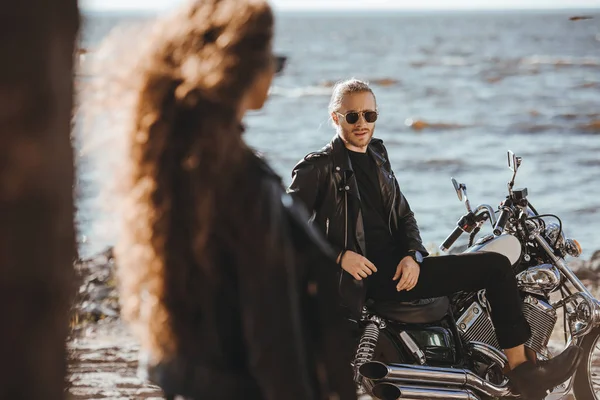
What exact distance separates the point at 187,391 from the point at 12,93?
36.4 inches

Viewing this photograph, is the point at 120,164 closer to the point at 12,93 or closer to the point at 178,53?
the point at 178,53

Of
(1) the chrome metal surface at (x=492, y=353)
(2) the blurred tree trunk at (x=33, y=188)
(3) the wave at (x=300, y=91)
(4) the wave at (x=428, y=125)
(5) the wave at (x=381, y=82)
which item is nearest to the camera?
(2) the blurred tree trunk at (x=33, y=188)

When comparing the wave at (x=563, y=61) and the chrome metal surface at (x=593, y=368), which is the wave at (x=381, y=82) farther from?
the chrome metal surface at (x=593, y=368)

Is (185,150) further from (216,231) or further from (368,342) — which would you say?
(368,342)

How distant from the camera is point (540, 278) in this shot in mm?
4492

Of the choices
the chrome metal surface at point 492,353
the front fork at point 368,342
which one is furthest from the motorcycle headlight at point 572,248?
the front fork at point 368,342

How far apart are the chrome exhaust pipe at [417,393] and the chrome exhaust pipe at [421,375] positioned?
0.03 meters

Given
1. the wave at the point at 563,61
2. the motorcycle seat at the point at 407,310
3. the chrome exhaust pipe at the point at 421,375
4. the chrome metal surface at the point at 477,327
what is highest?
the wave at the point at 563,61

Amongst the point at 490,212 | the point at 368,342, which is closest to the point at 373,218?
the point at 368,342

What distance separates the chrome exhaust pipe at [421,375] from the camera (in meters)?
4.20

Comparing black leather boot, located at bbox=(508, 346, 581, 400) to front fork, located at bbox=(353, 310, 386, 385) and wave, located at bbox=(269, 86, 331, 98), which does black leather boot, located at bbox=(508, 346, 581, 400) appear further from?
wave, located at bbox=(269, 86, 331, 98)

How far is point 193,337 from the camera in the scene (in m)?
2.15

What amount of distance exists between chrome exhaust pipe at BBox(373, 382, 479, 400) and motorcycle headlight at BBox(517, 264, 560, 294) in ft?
2.10

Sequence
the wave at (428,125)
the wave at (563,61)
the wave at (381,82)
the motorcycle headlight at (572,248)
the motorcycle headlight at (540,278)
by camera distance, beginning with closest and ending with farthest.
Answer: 1. the motorcycle headlight at (540,278)
2. the motorcycle headlight at (572,248)
3. the wave at (428,125)
4. the wave at (381,82)
5. the wave at (563,61)
